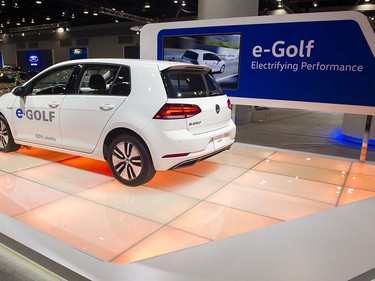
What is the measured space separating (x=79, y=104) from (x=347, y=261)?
10.1 ft

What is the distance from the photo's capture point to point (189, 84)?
358 cm

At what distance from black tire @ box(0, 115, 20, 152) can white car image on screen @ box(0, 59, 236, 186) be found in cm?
63

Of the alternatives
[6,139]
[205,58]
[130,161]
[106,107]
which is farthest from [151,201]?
[205,58]

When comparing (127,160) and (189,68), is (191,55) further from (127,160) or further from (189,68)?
(127,160)

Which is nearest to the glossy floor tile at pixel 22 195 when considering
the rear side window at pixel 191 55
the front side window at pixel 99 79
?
the front side window at pixel 99 79

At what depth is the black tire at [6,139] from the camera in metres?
4.64

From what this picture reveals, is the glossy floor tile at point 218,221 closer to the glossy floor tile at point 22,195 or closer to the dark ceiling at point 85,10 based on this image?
the glossy floor tile at point 22,195

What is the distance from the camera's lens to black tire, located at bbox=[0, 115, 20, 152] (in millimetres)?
4636

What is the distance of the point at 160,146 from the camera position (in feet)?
10.6

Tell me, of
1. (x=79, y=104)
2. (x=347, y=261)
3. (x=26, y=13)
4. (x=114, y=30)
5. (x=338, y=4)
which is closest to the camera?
(x=347, y=261)

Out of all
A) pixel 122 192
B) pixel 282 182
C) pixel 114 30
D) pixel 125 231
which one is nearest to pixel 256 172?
pixel 282 182

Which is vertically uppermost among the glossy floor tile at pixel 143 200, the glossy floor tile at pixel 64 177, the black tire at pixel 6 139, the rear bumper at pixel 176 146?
the rear bumper at pixel 176 146

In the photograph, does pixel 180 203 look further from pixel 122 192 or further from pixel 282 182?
pixel 282 182

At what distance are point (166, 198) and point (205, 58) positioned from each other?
3.53 meters
